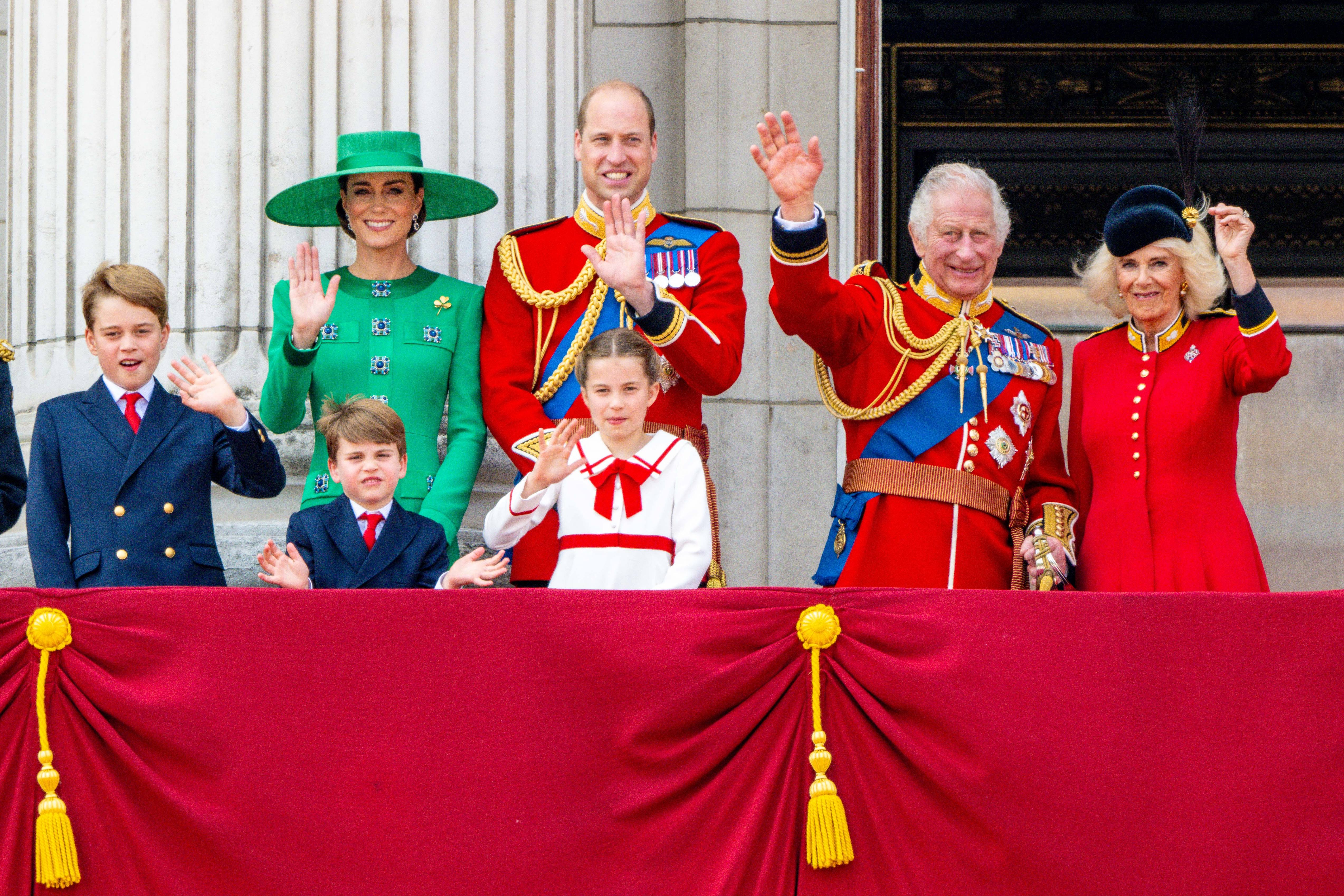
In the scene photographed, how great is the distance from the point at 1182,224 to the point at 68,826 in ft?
8.25

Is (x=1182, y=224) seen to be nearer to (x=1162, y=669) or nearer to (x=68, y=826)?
(x=1162, y=669)

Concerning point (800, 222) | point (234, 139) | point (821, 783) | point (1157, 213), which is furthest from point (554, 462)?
point (234, 139)

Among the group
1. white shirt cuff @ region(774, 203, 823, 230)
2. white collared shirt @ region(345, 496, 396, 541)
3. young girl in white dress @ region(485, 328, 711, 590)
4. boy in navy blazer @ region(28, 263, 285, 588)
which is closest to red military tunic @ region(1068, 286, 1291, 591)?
white shirt cuff @ region(774, 203, 823, 230)

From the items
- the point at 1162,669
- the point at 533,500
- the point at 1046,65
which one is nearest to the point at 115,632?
the point at 533,500

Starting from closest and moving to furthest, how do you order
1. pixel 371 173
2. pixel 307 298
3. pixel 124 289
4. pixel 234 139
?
1. pixel 124 289
2. pixel 307 298
3. pixel 371 173
4. pixel 234 139

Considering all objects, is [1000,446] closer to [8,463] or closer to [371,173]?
[371,173]

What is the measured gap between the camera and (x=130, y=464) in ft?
11.0

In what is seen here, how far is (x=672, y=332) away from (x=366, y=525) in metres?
0.73

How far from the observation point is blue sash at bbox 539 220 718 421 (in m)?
3.62

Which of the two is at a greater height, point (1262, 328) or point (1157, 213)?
point (1157, 213)

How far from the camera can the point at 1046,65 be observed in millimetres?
6371

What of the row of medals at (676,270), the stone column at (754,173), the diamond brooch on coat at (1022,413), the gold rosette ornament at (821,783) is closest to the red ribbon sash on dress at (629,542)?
the gold rosette ornament at (821,783)

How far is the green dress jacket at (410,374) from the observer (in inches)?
141

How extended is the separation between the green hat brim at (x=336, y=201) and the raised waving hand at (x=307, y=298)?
0.47m
